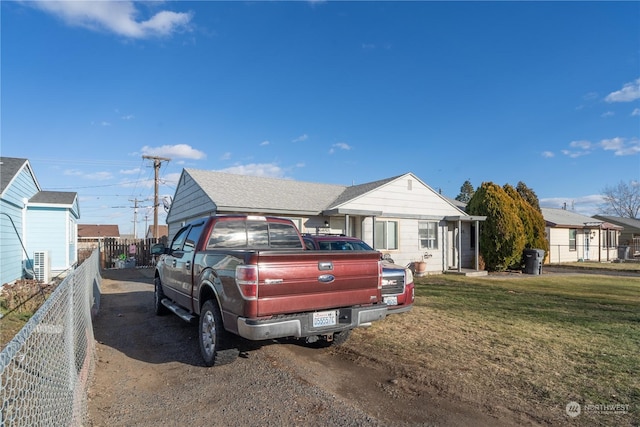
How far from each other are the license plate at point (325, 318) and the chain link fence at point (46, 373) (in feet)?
8.54

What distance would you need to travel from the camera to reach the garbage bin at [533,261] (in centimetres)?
1920

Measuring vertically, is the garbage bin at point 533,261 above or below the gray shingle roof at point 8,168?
below

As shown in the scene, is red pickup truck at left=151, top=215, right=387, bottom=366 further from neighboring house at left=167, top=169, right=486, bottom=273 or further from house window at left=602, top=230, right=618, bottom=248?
house window at left=602, top=230, right=618, bottom=248

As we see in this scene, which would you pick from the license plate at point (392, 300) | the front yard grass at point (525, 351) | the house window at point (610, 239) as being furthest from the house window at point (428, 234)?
the house window at point (610, 239)

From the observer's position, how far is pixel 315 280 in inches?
196

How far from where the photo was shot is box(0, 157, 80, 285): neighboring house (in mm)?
11555

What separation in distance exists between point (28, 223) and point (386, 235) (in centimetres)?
1425

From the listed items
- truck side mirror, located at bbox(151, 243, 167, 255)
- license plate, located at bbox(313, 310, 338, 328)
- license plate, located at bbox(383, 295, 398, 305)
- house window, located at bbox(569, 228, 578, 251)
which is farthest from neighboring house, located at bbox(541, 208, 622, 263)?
truck side mirror, located at bbox(151, 243, 167, 255)

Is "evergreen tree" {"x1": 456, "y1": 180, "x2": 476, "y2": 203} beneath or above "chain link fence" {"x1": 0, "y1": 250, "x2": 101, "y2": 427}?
above

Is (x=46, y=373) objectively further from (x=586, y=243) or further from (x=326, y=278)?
(x=586, y=243)

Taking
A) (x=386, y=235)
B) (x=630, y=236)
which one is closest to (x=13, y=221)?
(x=386, y=235)

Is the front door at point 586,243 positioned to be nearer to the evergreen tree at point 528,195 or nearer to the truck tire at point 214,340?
the evergreen tree at point 528,195

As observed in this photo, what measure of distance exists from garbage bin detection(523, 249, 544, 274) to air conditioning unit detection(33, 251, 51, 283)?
20654 mm

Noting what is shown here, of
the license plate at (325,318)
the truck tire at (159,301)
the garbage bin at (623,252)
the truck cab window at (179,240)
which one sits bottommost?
the garbage bin at (623,252)
